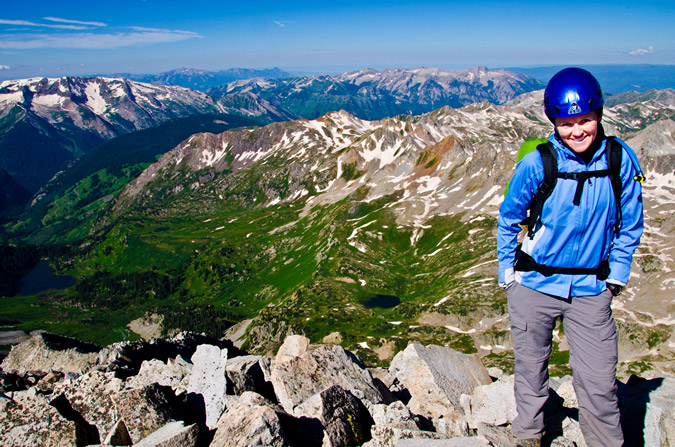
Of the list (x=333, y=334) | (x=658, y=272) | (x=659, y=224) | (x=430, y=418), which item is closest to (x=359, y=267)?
(x=333, y=334)

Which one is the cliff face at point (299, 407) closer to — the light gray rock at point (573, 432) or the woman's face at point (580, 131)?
the light gray rock at point (573, 432)

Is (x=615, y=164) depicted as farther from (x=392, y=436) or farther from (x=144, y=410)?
(x=144, y=410)

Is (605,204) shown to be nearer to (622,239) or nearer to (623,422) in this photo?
(622,239)

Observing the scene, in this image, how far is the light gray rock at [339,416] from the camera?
44.8ft

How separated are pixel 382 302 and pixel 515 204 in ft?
549

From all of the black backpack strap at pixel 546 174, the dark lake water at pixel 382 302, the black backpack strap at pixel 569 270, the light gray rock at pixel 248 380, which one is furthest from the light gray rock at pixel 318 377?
the dark lake water at pixel 382 302

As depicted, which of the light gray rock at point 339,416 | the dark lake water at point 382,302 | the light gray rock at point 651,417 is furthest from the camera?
the dark lake water at point 382,302

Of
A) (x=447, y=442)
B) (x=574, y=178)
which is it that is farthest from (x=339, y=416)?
(x=574, y=178)

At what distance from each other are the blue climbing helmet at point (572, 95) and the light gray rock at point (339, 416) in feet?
41.5

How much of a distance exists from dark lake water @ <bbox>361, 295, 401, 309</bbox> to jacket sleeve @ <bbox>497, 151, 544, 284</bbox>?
6355 inches

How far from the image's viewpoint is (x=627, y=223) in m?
10.2

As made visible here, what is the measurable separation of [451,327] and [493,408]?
13029 centimetres

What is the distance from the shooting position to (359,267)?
199 meters

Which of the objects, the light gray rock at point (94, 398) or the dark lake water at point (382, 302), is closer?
the light gray rock at point (94, 398)
